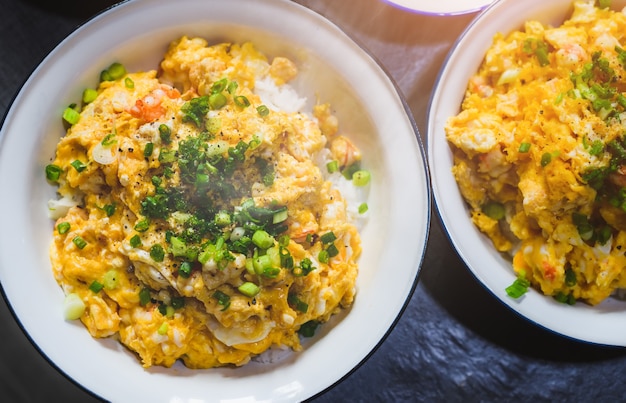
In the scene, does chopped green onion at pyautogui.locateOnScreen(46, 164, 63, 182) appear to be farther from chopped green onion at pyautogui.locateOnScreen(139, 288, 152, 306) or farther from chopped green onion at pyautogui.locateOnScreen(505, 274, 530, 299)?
chopped green onion at pyautogui.locateOnScreen(505, 274, 530, 299)

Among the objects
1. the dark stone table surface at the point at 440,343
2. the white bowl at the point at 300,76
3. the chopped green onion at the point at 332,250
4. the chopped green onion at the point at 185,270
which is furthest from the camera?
the dark stone table surface at the point at 440,343

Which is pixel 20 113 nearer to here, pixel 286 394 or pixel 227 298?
pixel 227 298

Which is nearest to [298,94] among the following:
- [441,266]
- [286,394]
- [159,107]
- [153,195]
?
[159,107]

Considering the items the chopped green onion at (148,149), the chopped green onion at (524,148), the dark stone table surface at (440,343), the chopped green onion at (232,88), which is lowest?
the dark stone table surface at (440,343)

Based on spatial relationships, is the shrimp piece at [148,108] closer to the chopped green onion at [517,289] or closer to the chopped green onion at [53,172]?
the chopped green onion at [53,172]

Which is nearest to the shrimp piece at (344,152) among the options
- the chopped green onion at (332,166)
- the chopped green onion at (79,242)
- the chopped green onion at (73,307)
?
the chopped green onion at (332,166)

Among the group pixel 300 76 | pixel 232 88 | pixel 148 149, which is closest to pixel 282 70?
pixel 300 76

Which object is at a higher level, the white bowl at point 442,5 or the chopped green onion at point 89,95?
the white bowl at point 442,5
